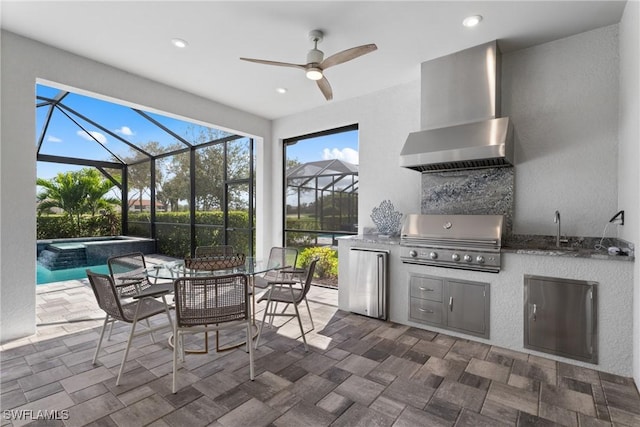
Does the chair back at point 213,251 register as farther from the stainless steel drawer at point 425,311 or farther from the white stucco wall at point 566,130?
the white stucco wall at point 566,130

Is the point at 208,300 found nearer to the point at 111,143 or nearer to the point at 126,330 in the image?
the point at 126,330

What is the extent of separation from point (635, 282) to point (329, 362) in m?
2.43

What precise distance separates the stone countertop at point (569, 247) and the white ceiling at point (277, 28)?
1.97 metres

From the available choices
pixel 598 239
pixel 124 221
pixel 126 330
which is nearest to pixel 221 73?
pixel 126 330

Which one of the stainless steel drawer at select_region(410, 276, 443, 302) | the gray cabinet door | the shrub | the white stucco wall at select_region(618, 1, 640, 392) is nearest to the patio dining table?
the stainless steel drawer at select_region(410, 276, 443, 302)

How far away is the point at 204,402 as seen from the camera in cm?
203

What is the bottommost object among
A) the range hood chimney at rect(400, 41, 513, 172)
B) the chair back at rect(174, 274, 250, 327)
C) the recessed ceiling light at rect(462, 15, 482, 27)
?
the chair back at rect(174, 274, 250, 327)

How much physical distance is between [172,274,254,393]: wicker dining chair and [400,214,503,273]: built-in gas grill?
1961 mm

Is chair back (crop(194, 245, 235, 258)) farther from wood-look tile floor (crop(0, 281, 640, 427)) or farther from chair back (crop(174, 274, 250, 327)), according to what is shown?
chair back (crop(174, 274, 250, 327))

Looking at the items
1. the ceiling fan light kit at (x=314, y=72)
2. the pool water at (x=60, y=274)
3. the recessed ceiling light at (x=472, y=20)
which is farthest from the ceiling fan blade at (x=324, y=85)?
the pool water at (x=60, y=274)

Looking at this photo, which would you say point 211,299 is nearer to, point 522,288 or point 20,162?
point 20,162

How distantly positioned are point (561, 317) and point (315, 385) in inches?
85.2

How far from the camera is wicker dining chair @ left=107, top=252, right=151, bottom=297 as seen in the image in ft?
8.94

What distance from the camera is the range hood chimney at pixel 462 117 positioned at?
294cm
